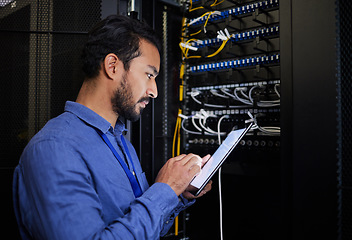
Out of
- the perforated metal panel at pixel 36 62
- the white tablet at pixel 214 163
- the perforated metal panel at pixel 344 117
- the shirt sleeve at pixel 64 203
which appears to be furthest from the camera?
the perforated metal panel at pixel 36 62

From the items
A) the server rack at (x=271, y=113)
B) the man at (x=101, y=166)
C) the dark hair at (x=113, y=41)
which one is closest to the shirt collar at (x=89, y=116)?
the man at (x=101, y=166)

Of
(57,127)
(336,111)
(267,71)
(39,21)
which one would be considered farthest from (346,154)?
(39,21)

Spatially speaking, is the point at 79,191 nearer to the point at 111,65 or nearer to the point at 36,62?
the point at 111,65

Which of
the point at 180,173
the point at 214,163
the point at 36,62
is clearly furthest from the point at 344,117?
the point at 36,62

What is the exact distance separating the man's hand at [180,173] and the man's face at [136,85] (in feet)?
0.89

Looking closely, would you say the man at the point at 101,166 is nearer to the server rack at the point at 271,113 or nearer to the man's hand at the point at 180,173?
the man's hand at the point at 180,173

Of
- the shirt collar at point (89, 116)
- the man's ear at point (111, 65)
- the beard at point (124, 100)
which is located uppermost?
the man's ear at point (111, 65)

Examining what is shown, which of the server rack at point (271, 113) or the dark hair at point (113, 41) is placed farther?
the dark hair at point (113, 41)

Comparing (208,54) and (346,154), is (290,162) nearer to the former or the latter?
(346,154)

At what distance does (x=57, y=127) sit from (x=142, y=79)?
15.2 inches

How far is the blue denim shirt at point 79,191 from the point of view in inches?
32.7

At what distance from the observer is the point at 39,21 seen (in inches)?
60.6

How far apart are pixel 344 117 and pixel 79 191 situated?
88 cm

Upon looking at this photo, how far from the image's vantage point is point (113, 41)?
1.21 metres
